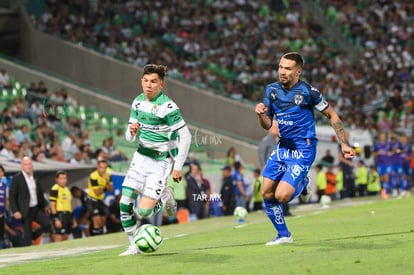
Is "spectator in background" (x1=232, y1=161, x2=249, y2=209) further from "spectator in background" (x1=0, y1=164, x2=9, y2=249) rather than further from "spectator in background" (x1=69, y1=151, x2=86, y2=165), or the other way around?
"spectator in background" (x1=0, y1=164, x2=9, y2=249)

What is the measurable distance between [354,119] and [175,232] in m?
19.9

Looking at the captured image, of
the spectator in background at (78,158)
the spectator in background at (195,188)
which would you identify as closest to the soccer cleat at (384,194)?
the spectator in background at (195,188)

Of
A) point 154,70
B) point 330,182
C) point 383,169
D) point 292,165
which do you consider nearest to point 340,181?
point 330,182

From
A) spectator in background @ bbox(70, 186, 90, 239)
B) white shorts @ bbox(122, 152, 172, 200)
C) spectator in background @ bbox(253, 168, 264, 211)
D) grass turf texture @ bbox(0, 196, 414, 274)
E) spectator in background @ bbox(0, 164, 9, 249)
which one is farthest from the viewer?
spectator in background @ bbox(253, 168, 264, 211)

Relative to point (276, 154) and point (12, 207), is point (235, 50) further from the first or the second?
point (276, 154)

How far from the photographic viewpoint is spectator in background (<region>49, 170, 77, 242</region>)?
2352cm

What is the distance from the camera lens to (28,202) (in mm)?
22703

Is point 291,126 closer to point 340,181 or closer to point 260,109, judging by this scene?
point 260,109

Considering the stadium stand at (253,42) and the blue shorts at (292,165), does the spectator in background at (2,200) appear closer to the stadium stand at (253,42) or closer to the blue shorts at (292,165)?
the blue shorts at (292,165)

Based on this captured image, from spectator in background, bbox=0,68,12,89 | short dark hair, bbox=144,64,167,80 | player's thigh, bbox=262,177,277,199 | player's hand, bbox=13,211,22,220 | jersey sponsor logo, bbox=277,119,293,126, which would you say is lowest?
player's hand, bbox=13,211,22,220

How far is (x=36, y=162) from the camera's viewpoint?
2591cm

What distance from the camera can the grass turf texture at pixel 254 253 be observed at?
40.8 ft

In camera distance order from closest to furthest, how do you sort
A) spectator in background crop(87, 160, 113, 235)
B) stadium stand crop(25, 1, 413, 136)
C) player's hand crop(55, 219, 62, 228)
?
player's hand crop(55, 219, 62, 228) → spectator in background crop(87, 160, 113, 235) → stadium stand crop(25, 1, 413, 136)

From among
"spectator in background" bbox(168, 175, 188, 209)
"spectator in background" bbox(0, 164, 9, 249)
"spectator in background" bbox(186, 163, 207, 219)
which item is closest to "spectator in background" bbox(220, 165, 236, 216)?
"spectator in background" bbox(186, 163, 207, 219)
